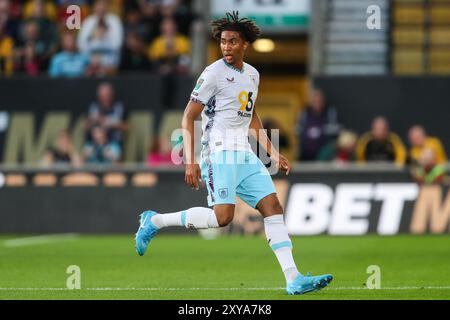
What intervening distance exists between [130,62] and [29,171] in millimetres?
3394

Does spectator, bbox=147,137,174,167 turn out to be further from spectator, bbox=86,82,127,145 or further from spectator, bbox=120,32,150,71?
spectator, bbox=120,32,150,71

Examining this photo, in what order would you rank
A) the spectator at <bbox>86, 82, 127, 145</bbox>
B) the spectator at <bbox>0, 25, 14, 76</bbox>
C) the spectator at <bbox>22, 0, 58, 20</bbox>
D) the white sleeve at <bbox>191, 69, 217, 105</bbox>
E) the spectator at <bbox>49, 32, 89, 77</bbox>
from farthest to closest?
the spectator at <bbox>22, 0, 58, 20</bbox> < the spectator at <bbox>0, 25, 14, 76</bbox> < the spectator at <bbox>49, 32, 89, 77</bbox> < the spectator at <bbox>86, 82, 127, 145</bbox> < the white sleeve at <bbox>191, 69, 217, 105</bbox>

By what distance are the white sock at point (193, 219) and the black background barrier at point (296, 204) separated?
28.2ft

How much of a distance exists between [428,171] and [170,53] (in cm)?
557

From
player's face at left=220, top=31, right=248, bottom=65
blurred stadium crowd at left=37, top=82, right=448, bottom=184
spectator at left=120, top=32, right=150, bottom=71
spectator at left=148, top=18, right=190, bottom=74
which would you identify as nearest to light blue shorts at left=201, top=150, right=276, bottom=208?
player's face at left=220, top=31, right=248, bottom=65

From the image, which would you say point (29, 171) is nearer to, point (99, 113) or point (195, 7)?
point (99, 113)

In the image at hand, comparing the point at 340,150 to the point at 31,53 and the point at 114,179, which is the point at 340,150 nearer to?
the point at 114,179

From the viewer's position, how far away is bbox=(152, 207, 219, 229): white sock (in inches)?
441

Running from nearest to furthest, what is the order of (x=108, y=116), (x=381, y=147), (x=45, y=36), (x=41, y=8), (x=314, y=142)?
(x=381, y=147), (x=314, y=142), (x=108, y=116), (x=45, y=36), (x=41, y=8)

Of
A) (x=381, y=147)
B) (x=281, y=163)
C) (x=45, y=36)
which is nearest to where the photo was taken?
(x=281, y=163)

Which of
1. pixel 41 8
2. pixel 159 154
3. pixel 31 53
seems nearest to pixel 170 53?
pixel 159 154

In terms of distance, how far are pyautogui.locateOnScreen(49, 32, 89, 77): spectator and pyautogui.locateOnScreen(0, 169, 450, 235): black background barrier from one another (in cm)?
298

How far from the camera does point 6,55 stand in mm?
24344

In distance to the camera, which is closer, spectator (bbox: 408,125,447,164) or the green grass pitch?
the green grass pitch
